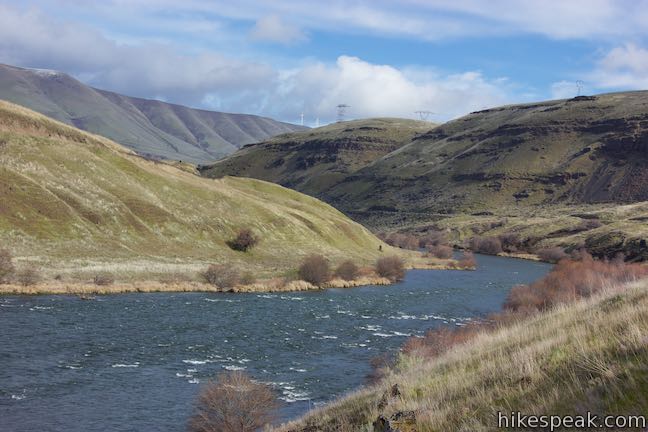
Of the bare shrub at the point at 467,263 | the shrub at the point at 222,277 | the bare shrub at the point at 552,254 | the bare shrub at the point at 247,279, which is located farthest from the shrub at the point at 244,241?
the bare shrub at the point at 552,254

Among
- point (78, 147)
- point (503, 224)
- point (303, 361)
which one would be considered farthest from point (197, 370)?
point (503, 224)

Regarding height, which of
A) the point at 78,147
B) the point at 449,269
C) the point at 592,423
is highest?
the point at 78,147

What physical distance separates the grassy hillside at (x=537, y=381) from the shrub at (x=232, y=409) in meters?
9.11

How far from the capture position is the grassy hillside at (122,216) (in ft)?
238

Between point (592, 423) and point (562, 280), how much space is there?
187ft

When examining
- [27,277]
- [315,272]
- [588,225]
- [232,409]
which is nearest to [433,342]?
[232,409]

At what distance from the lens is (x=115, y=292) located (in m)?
58.6

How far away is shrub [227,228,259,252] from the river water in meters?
29.5

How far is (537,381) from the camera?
886 cm

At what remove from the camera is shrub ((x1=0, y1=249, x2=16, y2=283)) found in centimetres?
5497

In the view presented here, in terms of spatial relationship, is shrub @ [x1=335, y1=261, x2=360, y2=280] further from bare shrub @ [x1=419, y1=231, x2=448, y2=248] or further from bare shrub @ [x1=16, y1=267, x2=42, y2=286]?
bare shrub @ [x1=419, y1=231, x2=448, y2=248]

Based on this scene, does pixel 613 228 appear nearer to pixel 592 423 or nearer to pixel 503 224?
pixel 503 224

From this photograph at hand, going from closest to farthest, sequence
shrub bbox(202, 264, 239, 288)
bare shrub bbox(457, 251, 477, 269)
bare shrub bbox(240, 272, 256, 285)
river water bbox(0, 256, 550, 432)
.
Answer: river water bbox(0, 256, 550, 432)
shrub bbox(202, 264, 239, 288)
bare shrub bbox(240, 272, 256, 285)
bare shrub bbox(457, 251, 477, 269)

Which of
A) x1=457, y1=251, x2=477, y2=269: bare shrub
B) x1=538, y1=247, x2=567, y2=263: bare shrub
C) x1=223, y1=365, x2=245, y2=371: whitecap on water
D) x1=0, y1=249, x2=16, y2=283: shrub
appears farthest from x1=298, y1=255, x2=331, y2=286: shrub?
x1=538, y1=247, x2=567, y2=263: bare shrub
